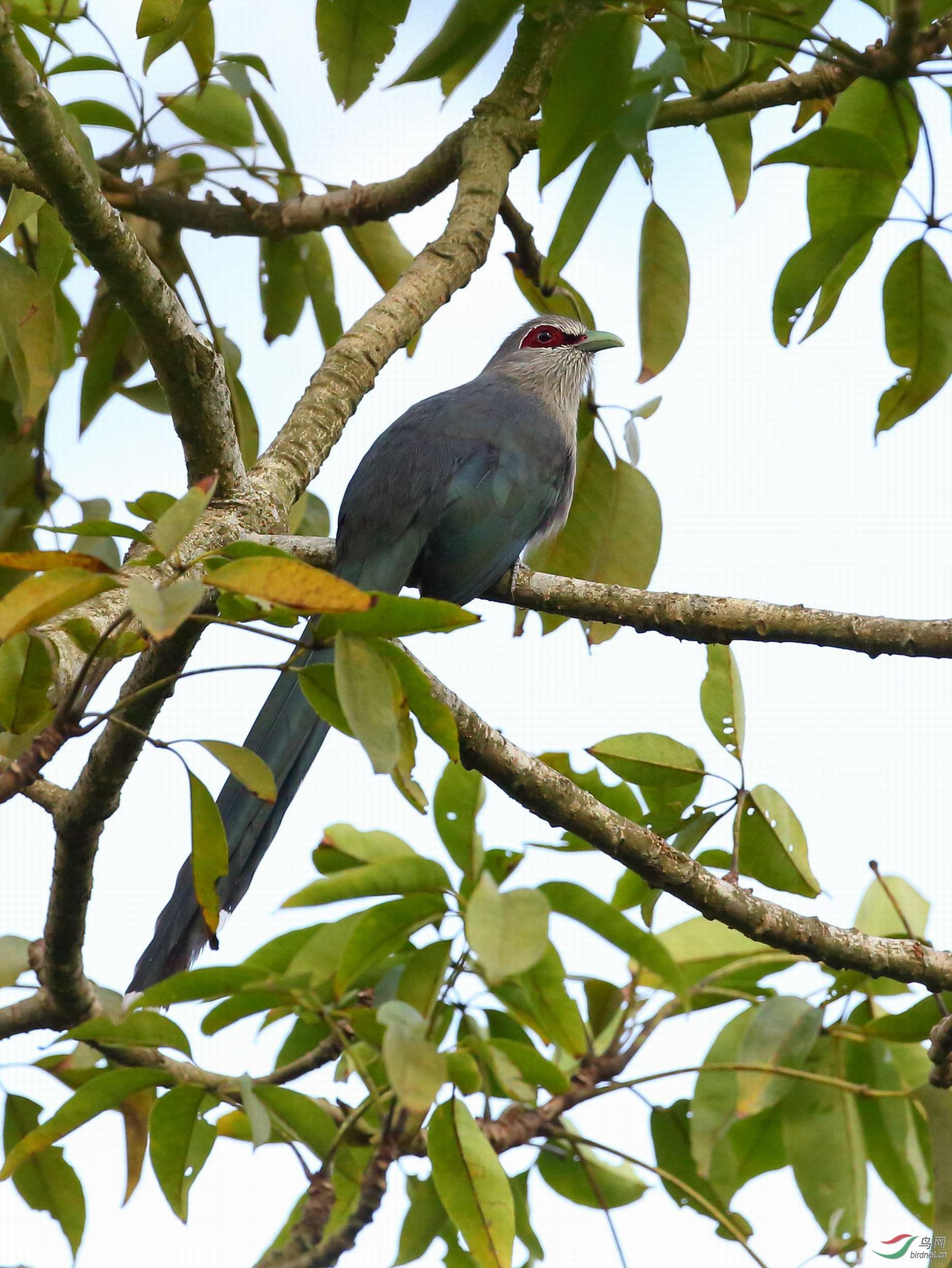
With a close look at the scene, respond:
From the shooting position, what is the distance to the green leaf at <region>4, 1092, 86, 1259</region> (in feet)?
8.09

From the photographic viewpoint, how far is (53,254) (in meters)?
2.56

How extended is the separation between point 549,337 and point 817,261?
3.54m

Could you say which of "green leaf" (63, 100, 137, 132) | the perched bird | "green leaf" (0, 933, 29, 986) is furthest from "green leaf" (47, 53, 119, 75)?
"green leaf" (0, 933, 29, 986)

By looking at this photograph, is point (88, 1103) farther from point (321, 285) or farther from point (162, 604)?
point (321, 285)

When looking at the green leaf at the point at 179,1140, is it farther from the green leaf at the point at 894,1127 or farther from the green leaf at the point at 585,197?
Answer: the green leaf at the point at 585,197

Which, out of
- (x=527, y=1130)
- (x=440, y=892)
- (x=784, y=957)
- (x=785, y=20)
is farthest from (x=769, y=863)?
(x=785, y=20)

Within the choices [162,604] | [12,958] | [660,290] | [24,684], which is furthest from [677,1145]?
[660,290]

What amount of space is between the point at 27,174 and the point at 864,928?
7.84 ft

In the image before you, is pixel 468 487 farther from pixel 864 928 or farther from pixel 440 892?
pixel 440 892

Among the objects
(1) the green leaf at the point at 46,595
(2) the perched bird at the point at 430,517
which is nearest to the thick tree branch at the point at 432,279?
(2) the perched bird at the point at 430,517

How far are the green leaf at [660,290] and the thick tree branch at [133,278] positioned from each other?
A: 1.13 meters

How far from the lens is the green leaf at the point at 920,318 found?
2.59 m

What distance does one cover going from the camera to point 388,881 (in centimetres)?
169

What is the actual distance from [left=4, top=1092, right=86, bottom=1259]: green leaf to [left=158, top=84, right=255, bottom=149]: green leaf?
2.70m
